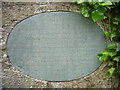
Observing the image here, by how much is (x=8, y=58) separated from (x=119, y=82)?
1197mm

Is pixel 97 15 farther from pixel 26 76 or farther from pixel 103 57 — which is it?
pixel 26 76

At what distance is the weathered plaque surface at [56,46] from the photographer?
5.35ft

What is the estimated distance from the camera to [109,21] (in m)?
1.72

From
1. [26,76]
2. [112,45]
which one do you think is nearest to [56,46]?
[26,76]

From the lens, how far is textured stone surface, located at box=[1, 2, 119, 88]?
5.30 ft

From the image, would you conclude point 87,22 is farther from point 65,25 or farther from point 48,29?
point 48,29

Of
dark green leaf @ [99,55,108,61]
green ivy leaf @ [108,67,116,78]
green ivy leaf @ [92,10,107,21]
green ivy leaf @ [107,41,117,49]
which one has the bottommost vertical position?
green ivy leaf @ [108,67,116,78]

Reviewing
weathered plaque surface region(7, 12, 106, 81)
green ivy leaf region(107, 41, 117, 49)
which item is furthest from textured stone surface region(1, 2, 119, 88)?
green ivy leaf region(107, 41, 117, 49)

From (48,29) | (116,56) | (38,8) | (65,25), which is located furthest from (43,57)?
(116,56)

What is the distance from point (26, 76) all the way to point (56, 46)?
0.43 m

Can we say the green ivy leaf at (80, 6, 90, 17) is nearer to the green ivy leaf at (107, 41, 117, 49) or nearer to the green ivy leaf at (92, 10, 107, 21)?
the green ivy leaf at (92, 10, 107, 21)

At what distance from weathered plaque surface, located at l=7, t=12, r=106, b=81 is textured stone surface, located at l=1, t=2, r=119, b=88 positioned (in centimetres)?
5

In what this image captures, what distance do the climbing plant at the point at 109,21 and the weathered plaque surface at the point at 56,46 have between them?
0.08 m

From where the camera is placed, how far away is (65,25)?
1.68m
